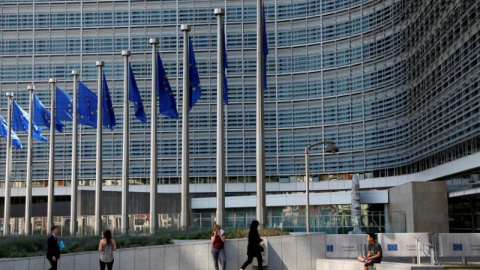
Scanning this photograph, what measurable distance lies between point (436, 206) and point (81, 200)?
79.2ft

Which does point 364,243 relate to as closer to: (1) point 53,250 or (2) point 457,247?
(2) point 457,247

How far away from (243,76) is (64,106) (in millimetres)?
32559

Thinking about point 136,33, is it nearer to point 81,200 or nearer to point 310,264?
point 81,200

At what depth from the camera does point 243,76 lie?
272 feet

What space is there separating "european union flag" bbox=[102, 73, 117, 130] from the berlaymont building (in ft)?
50.9

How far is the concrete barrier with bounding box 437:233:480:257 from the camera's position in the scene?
31.9 meters

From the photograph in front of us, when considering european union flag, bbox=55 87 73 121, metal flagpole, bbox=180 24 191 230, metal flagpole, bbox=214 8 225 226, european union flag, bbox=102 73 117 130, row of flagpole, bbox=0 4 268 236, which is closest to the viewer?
row of flagpole, bbox=0 4 268 236

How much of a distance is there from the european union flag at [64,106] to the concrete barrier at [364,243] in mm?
25533

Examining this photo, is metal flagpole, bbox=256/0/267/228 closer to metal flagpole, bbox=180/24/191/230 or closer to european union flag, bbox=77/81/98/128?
metal flagpole, bbox=180/24/191/230

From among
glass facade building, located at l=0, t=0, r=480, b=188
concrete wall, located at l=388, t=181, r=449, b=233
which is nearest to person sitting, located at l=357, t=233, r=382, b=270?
concrete wall, located at l=388, t=181, r=449, b=233

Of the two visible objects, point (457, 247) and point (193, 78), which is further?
point (193, 78)

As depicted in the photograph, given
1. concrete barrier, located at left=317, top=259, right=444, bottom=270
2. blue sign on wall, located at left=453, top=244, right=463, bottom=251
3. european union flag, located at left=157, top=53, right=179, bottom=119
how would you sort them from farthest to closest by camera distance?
european union flag, located at left=157, top=53, right=179, bottom=119 < blue sign on wall, located at left=453, top=244, right=463, bottom=251 < concrete barrier, located at left=317, top=259, right=444, bottom=270

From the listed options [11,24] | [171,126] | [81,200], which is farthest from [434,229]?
[11,24]

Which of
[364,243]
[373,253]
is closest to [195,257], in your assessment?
[364,243]
